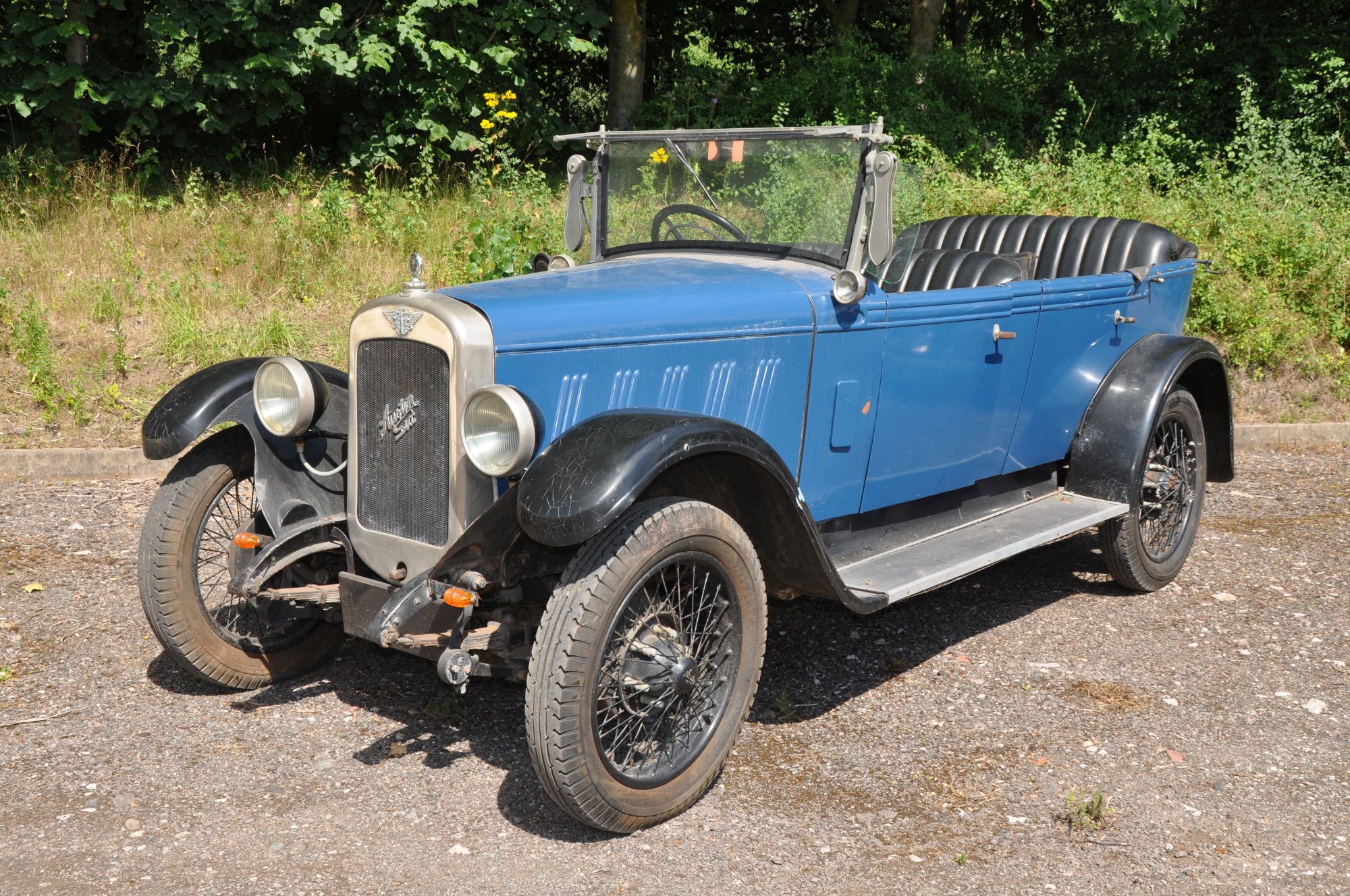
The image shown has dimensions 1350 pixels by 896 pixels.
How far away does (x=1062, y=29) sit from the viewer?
1953cm

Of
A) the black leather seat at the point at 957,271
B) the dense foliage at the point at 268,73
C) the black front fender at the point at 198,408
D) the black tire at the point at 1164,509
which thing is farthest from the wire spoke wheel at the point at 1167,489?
the dense foliage at the point at 268,73

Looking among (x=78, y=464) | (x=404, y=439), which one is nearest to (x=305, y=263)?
(x=78, y=464)

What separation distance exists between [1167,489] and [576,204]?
2.90 metres

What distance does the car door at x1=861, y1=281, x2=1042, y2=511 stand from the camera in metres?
4.18

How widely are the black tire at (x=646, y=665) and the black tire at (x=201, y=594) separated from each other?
1243 mm

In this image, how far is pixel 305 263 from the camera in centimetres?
875

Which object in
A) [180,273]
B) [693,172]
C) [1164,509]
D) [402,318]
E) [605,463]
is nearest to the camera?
[605,463]

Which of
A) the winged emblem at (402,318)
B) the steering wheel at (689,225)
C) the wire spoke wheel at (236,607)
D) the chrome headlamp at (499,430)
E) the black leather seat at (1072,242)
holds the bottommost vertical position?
the wire spoke wheel at (236,607)

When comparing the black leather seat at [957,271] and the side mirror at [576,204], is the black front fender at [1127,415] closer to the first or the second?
the black leather seat at [957,271]

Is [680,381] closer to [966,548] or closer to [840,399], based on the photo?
[840,399]

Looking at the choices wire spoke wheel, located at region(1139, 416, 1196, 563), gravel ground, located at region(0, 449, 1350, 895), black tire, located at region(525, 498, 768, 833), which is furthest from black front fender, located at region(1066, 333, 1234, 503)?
black tire, located at region(525, 498, 768, 833)

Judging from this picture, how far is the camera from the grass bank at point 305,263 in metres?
7.54

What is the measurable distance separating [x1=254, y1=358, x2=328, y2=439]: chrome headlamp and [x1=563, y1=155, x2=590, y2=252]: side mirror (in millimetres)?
1422

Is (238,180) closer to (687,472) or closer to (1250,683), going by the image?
(687,472)
